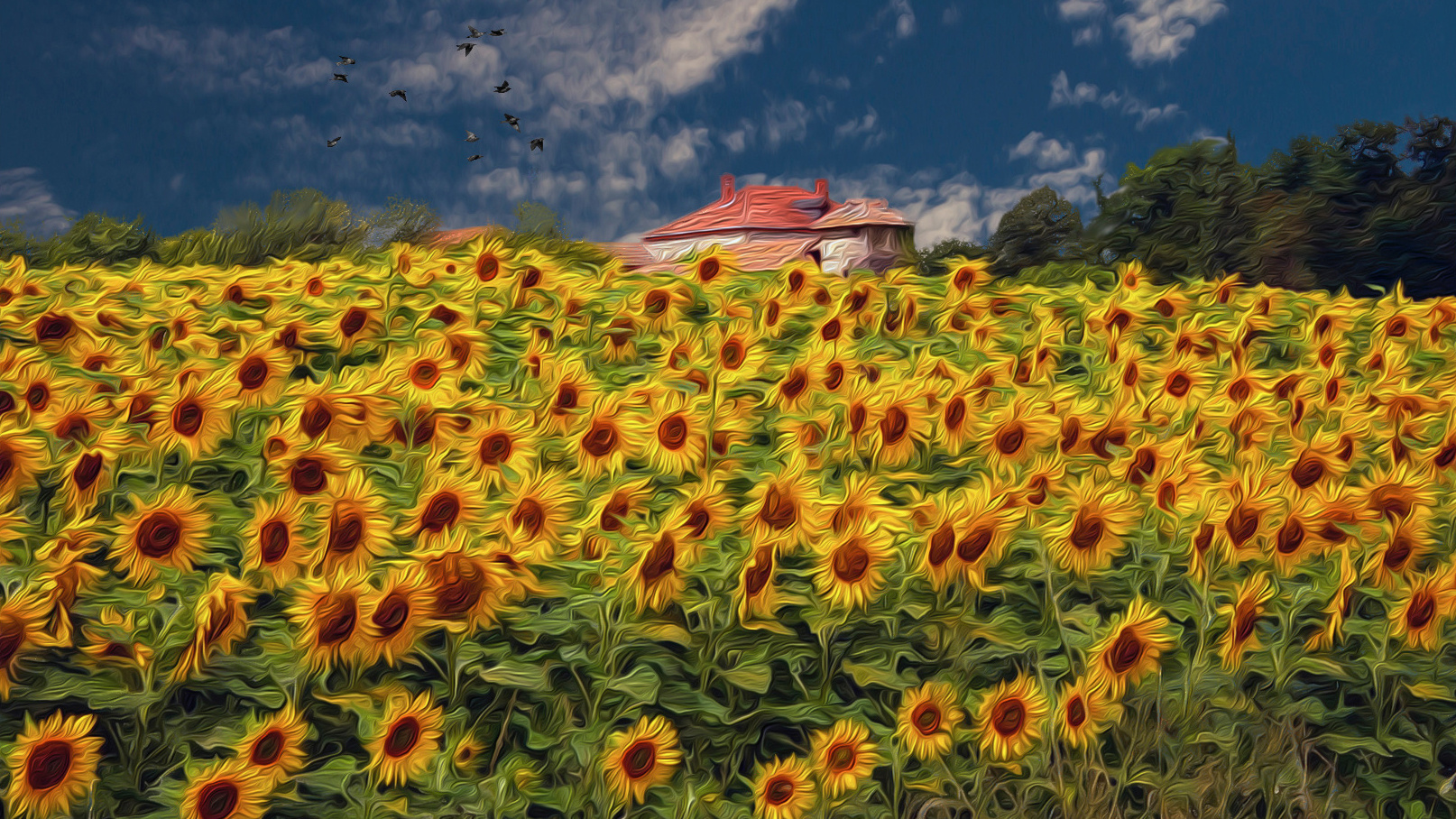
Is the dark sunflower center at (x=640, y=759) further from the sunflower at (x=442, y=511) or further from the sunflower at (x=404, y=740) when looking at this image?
the sunflower at (x=442, y=511)

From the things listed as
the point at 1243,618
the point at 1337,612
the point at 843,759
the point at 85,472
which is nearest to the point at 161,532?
the point at 85,472

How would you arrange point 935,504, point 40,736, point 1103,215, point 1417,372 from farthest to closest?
point 1103,215
point 1417,372
point 935,504
point 40,736

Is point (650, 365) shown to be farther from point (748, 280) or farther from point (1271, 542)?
Answer: point (1271, 542)

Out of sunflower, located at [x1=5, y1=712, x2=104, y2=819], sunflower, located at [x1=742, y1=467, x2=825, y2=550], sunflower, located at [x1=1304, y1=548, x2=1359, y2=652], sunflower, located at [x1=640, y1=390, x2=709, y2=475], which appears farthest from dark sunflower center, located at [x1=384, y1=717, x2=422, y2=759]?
sunflower, located at [x1=1304, y1=548, x2=1359, y2=652]

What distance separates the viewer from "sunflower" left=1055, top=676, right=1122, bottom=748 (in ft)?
9.41

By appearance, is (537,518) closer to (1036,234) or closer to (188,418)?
(188,418)

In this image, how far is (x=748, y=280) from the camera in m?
5.79

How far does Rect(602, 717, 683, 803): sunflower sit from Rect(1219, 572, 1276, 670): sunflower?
154 cm

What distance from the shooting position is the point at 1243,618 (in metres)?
3.02

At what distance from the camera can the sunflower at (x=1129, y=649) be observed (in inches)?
114

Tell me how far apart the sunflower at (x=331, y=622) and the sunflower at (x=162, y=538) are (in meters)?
0.57

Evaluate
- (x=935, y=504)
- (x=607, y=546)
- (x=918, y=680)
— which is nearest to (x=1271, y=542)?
(x=935, y=504)

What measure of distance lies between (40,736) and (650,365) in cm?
258

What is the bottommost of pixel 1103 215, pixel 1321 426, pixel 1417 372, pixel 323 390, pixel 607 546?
pixel 1103 215
